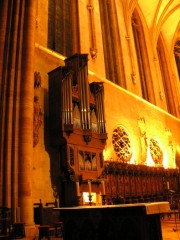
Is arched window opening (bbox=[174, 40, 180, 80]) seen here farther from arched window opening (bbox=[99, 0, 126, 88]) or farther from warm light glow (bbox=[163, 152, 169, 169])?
warm light glow (bbox=[163, 152, 169, 169])

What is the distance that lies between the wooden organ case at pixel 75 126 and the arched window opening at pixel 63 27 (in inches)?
119

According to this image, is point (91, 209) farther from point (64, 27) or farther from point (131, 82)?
point (131, 82)

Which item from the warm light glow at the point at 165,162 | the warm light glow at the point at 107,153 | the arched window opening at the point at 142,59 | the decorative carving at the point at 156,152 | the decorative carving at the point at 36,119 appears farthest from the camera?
the arched window opening at the point at 142,59

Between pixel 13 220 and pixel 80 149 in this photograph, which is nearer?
pixel 13 220

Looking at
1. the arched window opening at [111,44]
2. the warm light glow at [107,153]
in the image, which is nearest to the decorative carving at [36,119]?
the warm light glow at [107,153]

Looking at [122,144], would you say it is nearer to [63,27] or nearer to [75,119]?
[75,119]

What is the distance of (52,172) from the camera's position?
8.31 m

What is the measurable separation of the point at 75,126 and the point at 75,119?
250 millimetres

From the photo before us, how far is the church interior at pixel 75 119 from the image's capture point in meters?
6.84

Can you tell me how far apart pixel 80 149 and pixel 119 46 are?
880 centimetres

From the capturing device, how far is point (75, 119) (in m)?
8.65

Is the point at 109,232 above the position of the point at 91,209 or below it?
below

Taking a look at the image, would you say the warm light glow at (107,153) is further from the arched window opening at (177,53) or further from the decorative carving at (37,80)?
Answer: the arched window opening at (177,53)

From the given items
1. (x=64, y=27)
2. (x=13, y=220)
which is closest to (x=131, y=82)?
(x=64, y=27)
